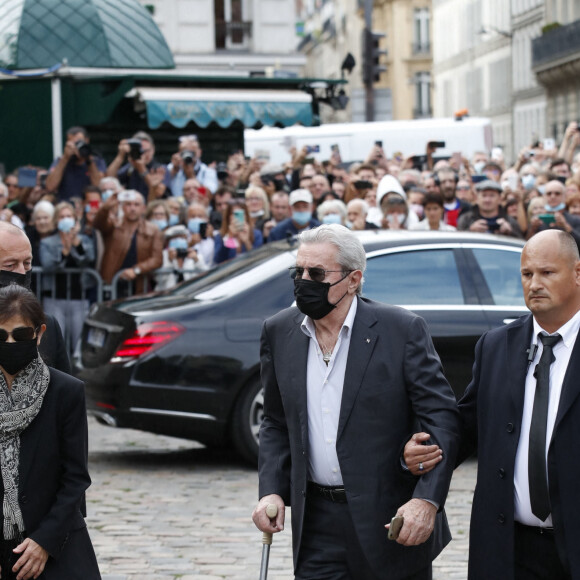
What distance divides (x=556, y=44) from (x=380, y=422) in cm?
5857

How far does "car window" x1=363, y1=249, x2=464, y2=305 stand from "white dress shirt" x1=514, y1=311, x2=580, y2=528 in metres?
5.57

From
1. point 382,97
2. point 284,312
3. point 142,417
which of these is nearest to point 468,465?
point 142,417

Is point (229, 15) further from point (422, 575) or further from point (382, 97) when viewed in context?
point (422, 575)

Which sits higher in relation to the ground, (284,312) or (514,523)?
(284,312)

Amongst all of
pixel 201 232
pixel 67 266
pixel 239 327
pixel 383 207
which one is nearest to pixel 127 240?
pixel 67 266

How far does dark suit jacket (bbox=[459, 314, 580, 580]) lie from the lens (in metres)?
4.68

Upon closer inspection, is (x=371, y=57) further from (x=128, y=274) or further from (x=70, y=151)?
(x=128, y=274)

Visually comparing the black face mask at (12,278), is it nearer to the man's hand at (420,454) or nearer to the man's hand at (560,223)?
the man's hand at (420,454)

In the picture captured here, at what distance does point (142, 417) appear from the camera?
1032 centimetres

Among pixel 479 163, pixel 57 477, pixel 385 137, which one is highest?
pixel 385 137

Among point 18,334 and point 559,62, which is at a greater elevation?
point 559,62

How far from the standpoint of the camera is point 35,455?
194 inches

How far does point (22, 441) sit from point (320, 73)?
374 feet

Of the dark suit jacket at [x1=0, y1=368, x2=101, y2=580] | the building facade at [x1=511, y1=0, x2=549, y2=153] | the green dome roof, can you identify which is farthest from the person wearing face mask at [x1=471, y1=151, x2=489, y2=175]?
the building facade at [x1=511, y1=0, x2=549, y2=153]
